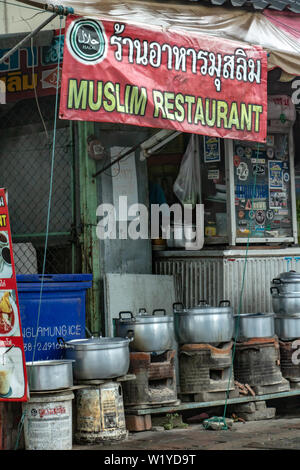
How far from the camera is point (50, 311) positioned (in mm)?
7184

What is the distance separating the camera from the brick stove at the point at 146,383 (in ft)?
25.1

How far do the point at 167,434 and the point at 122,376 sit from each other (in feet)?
2.43

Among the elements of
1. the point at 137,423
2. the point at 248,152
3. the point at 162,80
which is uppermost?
the point at 162,80

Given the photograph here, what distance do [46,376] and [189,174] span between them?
3.70 meters

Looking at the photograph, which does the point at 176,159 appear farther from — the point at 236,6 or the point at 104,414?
the point at 104,414

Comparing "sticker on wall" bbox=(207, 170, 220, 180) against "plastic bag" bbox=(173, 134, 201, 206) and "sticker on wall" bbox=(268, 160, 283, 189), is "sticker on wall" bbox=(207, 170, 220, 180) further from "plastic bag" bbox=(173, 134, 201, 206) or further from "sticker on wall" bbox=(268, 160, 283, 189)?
"sticker on wall" bbox=(268, 160, 283, 189)

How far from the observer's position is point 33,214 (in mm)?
8984

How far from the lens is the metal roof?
7.64 m

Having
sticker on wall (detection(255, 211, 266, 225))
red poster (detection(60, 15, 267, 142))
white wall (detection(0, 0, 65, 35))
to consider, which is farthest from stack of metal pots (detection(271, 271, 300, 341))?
white wall (detection(0, 0, 65, 35))

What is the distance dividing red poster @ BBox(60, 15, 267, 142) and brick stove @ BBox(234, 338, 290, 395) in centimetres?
227

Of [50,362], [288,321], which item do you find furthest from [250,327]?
[50,362]

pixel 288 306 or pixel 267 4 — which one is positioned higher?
pixel 267 4

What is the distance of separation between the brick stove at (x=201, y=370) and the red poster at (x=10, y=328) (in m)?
2.36

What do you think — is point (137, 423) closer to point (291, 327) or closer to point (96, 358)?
point (96, 358)
